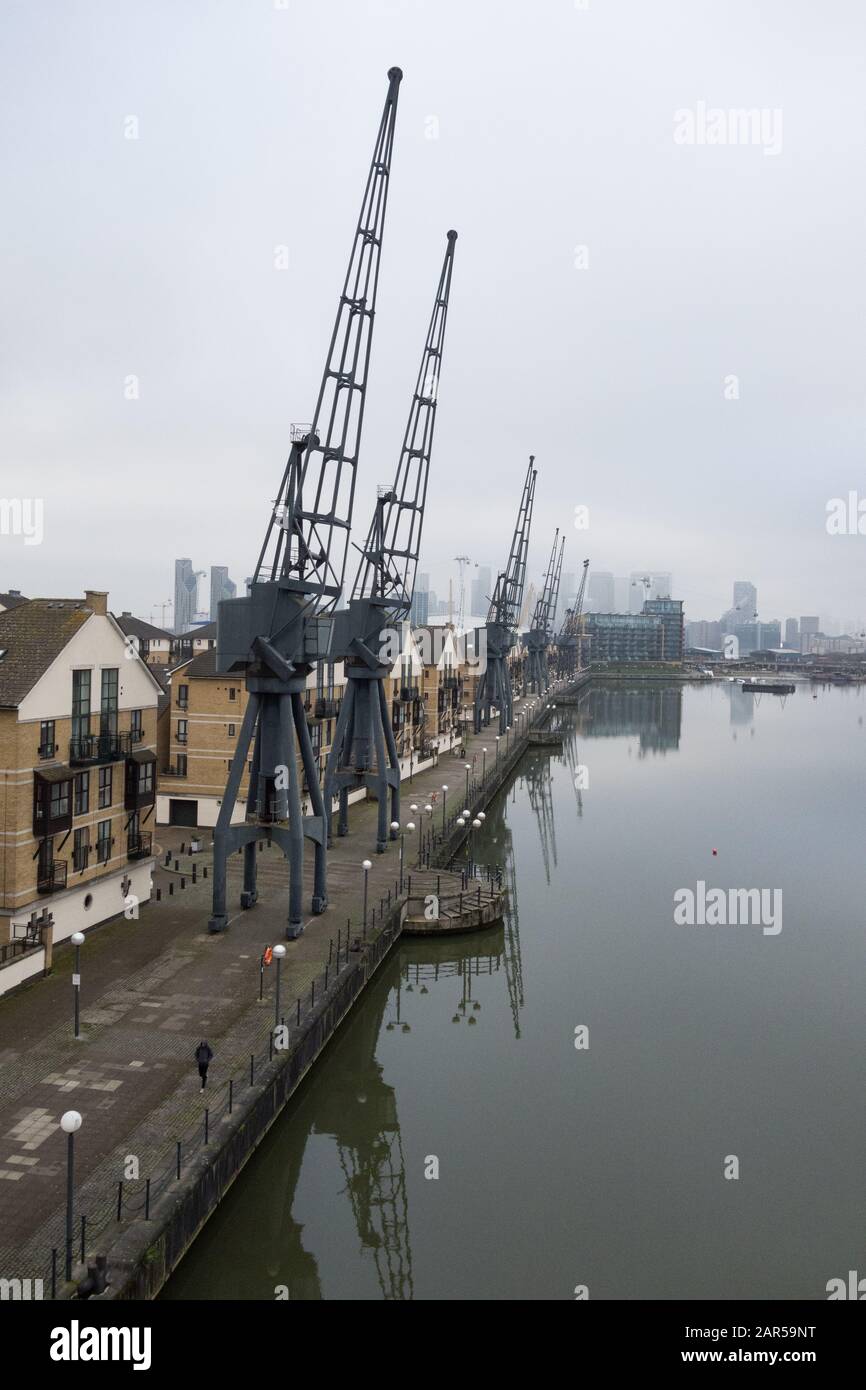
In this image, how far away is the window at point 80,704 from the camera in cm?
2138

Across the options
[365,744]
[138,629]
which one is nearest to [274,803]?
[365,744]

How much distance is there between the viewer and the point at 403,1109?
17672mm

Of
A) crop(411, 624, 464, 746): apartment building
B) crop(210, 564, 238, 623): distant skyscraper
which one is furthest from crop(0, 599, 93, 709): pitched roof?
crop(210, 564, 238, 623): distant skyscraper

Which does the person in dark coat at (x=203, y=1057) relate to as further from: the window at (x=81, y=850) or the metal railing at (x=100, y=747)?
the metal railing at (x=100, y=747)

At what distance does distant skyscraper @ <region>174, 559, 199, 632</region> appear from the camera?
153m

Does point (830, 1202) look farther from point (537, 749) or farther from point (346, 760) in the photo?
point (537, 749)

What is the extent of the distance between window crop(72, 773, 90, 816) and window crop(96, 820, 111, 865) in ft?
2.64

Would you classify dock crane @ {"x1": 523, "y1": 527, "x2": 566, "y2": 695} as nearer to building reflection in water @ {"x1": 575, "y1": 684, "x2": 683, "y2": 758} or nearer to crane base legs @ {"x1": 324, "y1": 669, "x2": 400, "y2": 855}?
building reflection in water @ {"x1": 575, "y1": 684, "x2": 683, "y2": 758}

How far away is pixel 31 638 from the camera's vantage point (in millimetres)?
21234

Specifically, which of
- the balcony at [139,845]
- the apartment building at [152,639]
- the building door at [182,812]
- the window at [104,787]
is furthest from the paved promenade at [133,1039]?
the apartment building at [152,639]

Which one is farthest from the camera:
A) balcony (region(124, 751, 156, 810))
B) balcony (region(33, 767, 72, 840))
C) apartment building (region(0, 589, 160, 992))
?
balcony (region(124, 751, 156, 810))

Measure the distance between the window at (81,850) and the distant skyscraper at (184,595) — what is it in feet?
432

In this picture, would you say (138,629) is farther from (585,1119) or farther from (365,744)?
(585,1119)
